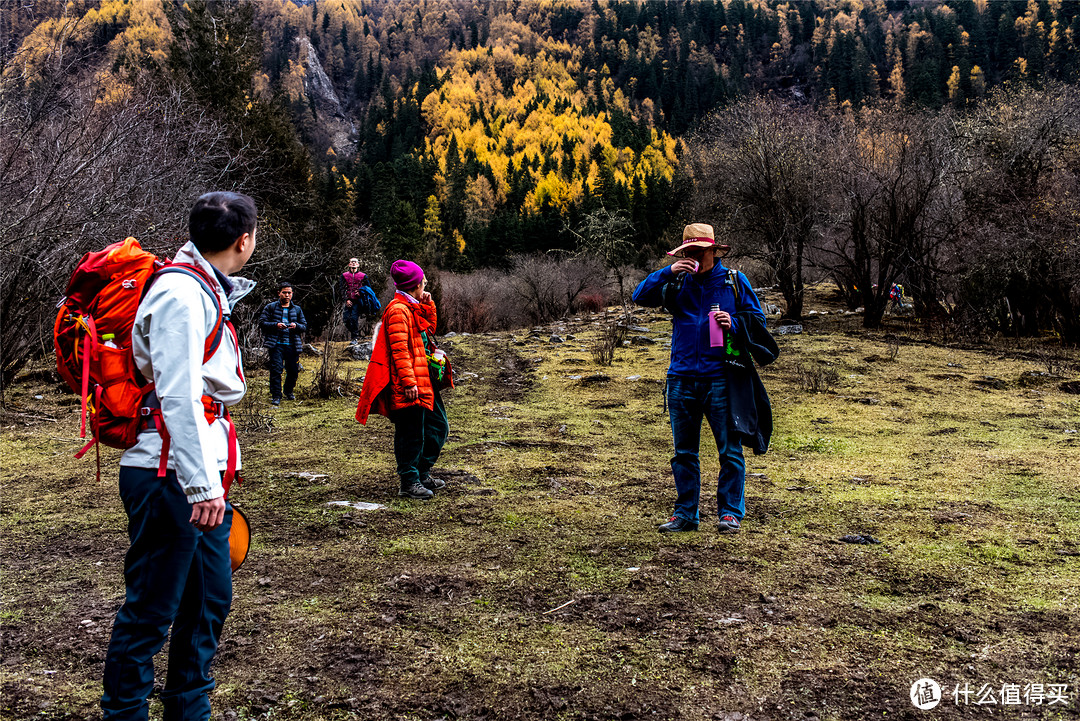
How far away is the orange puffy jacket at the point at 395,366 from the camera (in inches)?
204

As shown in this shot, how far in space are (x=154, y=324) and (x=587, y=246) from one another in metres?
31.9

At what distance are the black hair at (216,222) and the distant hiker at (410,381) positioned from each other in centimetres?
291

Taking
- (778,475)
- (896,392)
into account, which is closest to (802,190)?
(896,392)

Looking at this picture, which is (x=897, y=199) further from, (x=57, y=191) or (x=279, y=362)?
(x=57, y=191)

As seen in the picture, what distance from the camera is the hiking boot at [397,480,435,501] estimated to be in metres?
5.47

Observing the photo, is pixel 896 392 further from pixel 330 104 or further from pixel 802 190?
pixel 330 104

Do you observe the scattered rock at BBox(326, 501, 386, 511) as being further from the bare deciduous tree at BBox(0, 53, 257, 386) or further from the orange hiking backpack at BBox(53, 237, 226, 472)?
the bare deciduous tree at BBox(0, 53, 257, 386)

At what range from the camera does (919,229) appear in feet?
54.7

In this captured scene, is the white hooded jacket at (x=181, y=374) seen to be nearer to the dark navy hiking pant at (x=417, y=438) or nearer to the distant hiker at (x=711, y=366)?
the distant hiker at (x=711, y=366)

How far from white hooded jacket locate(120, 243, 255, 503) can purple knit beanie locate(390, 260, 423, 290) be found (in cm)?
329

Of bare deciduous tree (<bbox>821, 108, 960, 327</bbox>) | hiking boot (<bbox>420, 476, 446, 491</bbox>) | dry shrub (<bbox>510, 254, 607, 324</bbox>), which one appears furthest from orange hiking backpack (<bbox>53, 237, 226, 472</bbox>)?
dry shrub (<bbox>510, 254, 607, 324</bbox>)

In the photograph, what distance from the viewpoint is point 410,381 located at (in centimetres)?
516

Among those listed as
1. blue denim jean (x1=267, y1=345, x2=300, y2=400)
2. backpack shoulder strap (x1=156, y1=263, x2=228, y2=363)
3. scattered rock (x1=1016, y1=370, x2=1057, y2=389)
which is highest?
backpack shoulder strap (x1=156, y1=263, x2=228, y2=363)

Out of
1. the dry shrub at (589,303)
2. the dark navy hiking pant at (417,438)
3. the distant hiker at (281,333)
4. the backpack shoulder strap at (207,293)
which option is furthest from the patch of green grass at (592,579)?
the dry shrub at (589,303)
